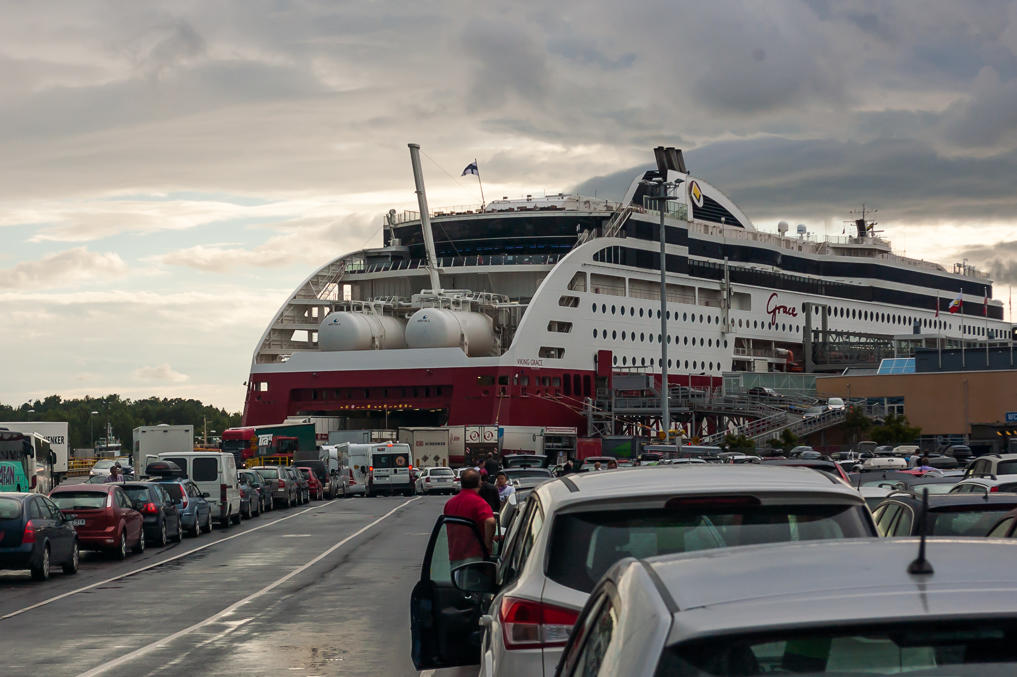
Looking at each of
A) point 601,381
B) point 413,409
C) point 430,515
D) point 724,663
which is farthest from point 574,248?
point 724,663

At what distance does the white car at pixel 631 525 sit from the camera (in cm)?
557

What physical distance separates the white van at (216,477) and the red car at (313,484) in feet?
50.7

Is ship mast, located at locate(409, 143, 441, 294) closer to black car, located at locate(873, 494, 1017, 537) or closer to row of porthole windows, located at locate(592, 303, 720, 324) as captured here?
row of porthole windows, located at locate(592, 303, 720, 324)

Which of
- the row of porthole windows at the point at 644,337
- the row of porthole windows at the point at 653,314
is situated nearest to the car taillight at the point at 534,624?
the row of porthole windows at the point at 653,314

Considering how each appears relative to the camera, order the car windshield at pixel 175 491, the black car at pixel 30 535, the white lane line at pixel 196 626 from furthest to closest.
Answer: the car windshield at pixel 175 491, the black car at pixel 30 535, the white lane line at pixel 196 626

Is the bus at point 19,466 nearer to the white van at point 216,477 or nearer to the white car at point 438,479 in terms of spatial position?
the white van at point 216,477

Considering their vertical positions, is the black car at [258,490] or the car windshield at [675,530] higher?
the car windshield at [675,530]

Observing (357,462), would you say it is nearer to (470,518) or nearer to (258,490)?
(258,490)

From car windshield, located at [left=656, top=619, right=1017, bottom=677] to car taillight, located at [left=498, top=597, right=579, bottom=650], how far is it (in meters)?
2.96

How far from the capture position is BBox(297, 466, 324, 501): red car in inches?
2087

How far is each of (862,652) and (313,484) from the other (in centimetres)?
5216

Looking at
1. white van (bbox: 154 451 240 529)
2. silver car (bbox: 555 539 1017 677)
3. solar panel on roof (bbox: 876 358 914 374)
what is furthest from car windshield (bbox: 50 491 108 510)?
solar panel on roof (bbox: 876 358 914 374)

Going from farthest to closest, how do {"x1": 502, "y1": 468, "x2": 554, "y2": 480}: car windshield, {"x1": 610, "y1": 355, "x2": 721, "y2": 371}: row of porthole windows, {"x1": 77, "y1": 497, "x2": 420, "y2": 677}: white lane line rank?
{"x1": 610, "y1": 355, "x2": 721, "y2": 371}: row of porthole windows, {"x1": 502, "y1": 468, "x2": 554, "y2": 480}: car windshield, {"x1": 77, "y1": 497, "x2": 420, "y2": 677}: white lane line

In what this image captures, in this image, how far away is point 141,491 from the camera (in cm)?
2850
